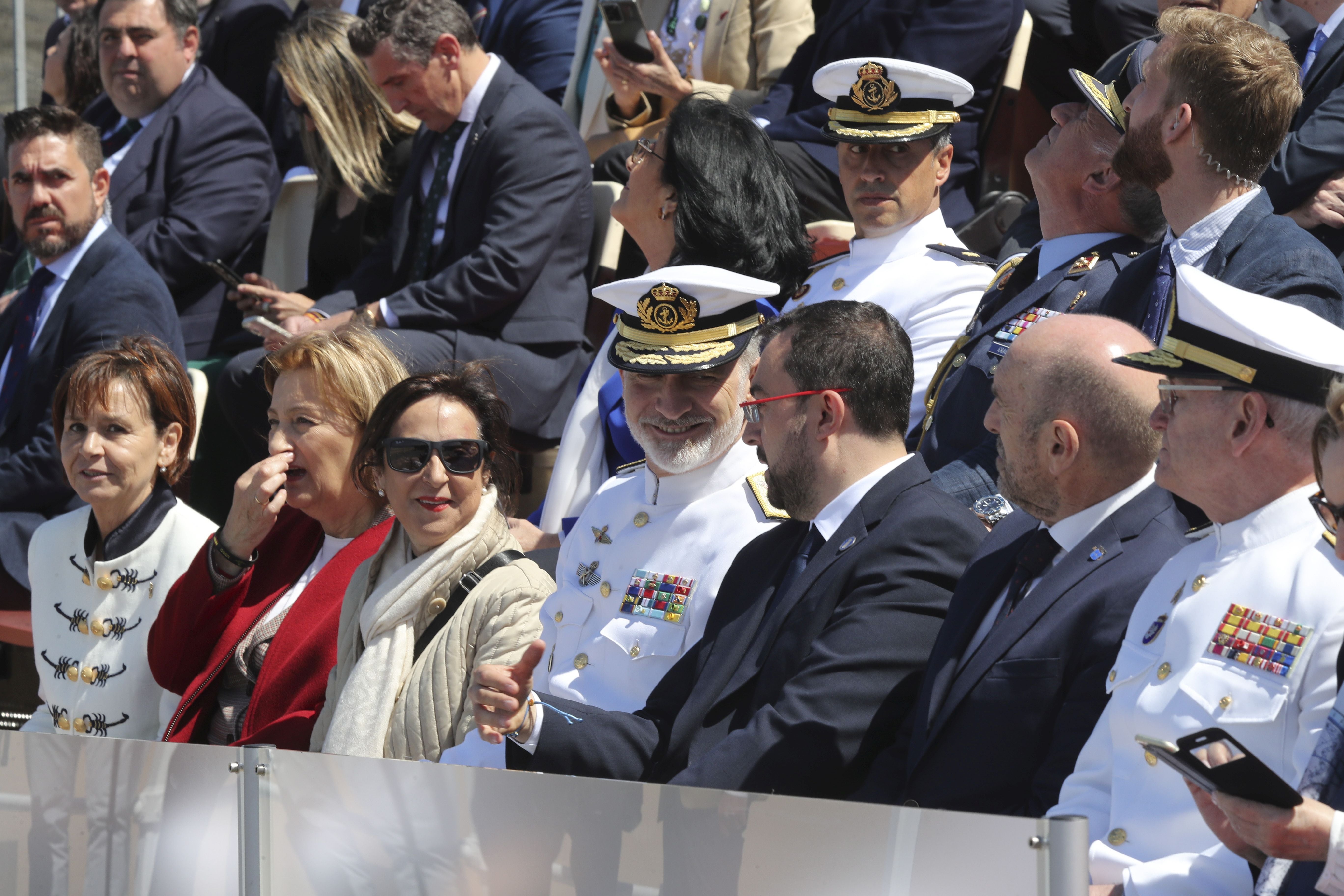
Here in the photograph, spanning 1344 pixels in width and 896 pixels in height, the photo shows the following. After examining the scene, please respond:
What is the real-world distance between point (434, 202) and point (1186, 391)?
13.1 ft

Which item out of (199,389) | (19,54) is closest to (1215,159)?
(199,389)

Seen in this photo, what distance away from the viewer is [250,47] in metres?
8.02

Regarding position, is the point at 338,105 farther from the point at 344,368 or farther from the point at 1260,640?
the point at 1260,640

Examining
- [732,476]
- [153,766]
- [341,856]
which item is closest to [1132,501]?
[732,476]

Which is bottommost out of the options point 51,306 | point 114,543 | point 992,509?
point 51,306

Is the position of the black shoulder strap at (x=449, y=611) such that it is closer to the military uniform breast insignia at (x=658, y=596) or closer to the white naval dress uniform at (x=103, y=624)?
the military uniform breast insignia at (x=658, y=596)

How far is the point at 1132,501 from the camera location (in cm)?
275

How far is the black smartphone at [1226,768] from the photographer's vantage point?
1811 millimetres

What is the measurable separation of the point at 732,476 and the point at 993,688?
1117mm

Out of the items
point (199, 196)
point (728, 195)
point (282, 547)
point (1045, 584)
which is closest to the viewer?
point (1045, 584)

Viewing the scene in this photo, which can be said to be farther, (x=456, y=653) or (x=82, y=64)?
(x=82, y=64)

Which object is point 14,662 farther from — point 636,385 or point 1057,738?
point 1057,738

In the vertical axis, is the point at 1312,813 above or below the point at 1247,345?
below

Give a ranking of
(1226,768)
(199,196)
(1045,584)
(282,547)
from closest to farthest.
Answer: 1. (1226,768)
2. (1045,584)
3. (282,547)
4. (199,196)
